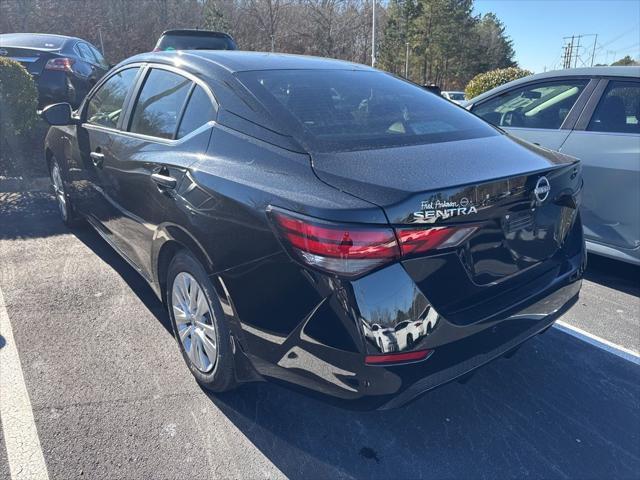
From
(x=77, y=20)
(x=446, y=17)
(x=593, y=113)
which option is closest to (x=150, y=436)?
(x=593, y=113)

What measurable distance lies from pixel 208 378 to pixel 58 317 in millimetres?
1408

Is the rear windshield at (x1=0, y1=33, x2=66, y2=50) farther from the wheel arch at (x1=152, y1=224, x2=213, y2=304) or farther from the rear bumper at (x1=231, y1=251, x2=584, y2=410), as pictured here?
the rear bumper at (x1=231, y1=251, x2=584, y2=410)

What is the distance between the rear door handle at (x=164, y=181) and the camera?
2495mm

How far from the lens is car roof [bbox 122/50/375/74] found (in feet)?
8.84

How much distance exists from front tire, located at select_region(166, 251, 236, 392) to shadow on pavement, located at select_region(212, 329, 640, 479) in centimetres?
20

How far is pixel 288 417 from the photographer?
251 centimetres

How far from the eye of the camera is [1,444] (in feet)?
7.51

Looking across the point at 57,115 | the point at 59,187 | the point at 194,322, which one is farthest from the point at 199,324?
the point at 59,187

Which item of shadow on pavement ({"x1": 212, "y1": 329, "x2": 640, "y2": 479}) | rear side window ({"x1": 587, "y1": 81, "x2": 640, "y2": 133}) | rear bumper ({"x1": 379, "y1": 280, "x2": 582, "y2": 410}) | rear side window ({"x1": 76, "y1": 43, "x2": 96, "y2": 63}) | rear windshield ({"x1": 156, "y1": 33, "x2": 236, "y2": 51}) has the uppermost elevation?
rear windshield ({"x1": 156, "y1": 33, "x2": 236, "y2": 51})

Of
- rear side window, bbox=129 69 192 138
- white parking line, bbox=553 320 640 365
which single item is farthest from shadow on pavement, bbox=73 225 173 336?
white parking line, bbox=553 320 640 365

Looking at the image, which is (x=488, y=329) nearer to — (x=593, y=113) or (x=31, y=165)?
(x=593, y=113)

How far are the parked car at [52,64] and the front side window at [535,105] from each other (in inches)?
254

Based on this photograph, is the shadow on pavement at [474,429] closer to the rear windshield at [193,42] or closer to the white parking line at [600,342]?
the white parking line at [600,342]

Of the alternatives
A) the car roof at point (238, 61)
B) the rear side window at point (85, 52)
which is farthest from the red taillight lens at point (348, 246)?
the rear side window at point (85, 52)
